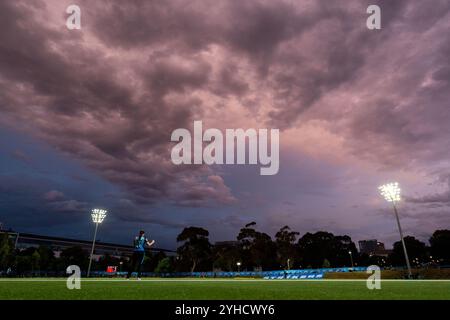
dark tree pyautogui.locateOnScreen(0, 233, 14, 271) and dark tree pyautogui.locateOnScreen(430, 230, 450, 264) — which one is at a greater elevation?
dark tree pyautogui.locateOnScreen(430, 230, 450, 264)

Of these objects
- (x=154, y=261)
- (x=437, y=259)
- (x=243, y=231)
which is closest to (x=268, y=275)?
(x=243, y=231)

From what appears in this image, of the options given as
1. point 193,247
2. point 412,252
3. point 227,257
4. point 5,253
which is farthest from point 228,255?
point 412,252

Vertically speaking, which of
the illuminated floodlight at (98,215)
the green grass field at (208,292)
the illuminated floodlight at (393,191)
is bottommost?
the green grass field at (208,292)

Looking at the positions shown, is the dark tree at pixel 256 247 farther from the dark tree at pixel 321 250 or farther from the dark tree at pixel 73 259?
the dark tree at pixel 73 259

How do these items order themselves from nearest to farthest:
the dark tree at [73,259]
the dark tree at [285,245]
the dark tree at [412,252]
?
the dark tree at [285,245]
the dark tree at [73,259]
the dark tree at [412,252]

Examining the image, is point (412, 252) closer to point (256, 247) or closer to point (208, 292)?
point (256, 247)

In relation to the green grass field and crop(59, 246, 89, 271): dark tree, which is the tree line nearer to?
crop(59, 246, 89, 271): dark tree

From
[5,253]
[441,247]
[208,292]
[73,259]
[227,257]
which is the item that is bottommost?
[208,292]

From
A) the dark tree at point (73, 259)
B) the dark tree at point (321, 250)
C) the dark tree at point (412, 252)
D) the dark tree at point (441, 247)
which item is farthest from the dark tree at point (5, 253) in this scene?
the dark tree at point (441, 247)

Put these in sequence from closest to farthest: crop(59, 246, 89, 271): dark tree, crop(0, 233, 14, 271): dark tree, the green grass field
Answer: the green grass field
crop(0, 233, 14, 271): dark tree
crop(59, 246, 89, 271): dark tree

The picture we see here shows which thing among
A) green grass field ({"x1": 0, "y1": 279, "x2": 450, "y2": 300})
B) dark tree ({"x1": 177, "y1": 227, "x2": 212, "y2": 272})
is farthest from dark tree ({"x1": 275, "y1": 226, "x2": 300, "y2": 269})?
green grass field ({"x1": 0, "y1": 279, "x2": 450, "y2": 300})
